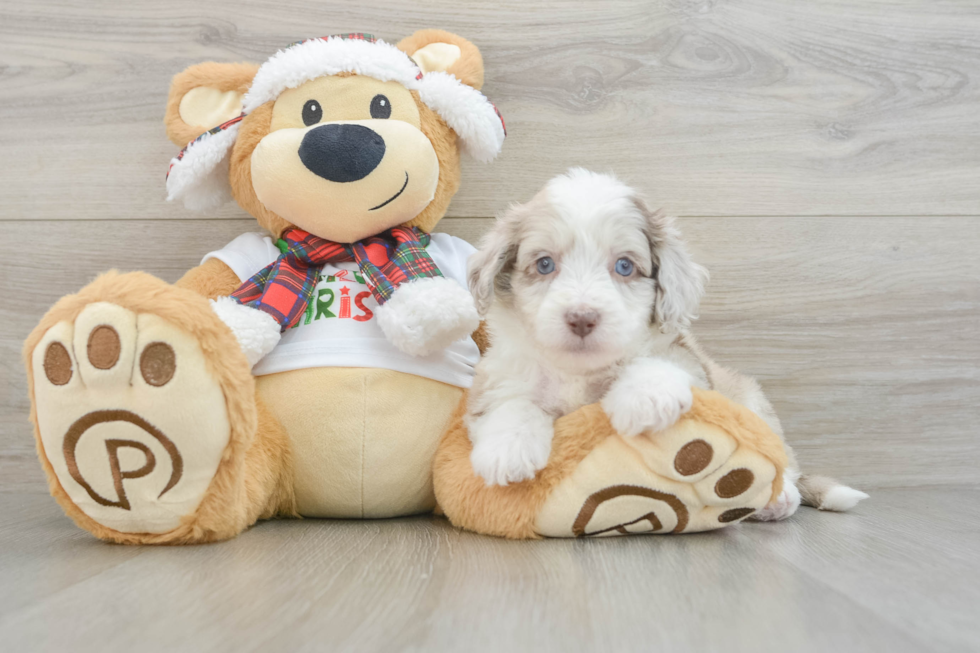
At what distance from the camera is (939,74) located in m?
1.99

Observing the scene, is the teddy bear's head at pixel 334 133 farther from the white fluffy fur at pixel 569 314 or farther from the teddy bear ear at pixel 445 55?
the white fluffy fur at pixel 569 314

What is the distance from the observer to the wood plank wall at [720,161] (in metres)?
1.94

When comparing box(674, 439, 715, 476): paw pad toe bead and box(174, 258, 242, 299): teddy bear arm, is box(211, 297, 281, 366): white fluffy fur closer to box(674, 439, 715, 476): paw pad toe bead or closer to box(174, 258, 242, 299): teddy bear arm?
box(174, 258, 242, 299): teddy bear arm

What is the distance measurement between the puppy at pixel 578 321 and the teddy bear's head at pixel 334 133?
0.84 feet

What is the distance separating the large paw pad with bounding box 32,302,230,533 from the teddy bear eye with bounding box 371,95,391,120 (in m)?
0.66

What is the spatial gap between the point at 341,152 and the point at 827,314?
55.4 inches

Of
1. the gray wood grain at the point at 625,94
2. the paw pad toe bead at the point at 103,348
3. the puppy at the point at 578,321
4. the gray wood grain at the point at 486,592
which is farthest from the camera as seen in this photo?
the gray wood grain at the point at 625,94

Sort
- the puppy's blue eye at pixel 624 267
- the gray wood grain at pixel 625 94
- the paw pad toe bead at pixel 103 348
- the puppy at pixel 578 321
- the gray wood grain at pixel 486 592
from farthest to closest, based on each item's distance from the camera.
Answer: the gray wood grain at pixel 625 94, the puppy's blue eye at pixel 624 267, the puppy at pixel 578 321, the paw pad toe bead at pixel 103 348, the gray wood grain at pixel 486 592

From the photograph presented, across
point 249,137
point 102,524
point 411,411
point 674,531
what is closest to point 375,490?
point 411,411

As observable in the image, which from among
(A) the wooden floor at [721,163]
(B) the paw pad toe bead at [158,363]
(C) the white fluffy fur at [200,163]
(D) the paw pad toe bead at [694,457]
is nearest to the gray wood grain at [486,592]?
(D) the paw pad toe bead at [694,457]

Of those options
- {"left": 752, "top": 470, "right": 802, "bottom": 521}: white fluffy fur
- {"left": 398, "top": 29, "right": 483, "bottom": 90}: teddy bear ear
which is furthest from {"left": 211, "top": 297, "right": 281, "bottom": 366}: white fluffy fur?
{"left": 752, "top": 470, "right": 802, "bottom": 521}: white fluffy fur

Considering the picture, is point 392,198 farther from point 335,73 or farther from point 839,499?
point 839,499

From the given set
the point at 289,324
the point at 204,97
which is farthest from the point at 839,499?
the point at 204,97

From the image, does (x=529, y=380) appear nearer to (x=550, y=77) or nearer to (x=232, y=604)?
(x=232, y=604)
